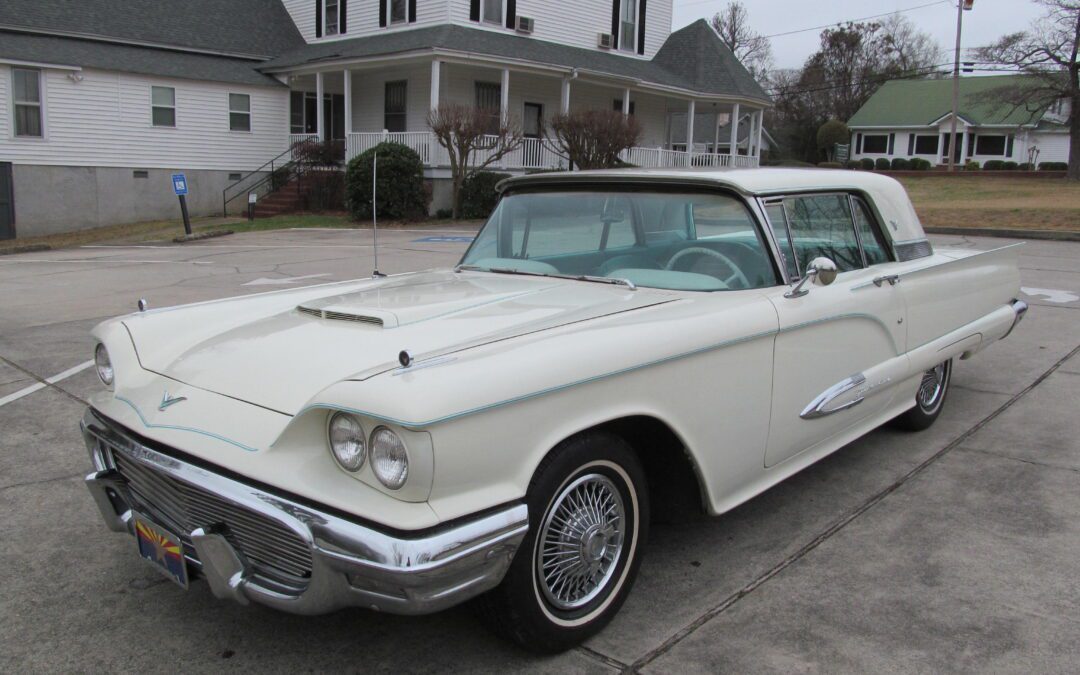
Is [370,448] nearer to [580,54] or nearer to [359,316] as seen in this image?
[359,316]

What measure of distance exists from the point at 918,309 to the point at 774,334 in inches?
61.2

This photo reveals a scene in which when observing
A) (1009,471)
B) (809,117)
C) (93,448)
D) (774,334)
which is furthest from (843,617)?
(809,117)

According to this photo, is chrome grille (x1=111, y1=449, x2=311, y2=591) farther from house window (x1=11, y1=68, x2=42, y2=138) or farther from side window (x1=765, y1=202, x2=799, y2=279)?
house window (x1=11, y1=68, x2=42, y2=138)

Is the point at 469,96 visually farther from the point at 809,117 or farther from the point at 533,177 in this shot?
the point at 809,117

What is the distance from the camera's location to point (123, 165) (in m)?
22.2

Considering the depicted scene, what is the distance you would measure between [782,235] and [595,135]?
1868 cm

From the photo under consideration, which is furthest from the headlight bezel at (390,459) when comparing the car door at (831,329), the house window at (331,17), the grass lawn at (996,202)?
the house window at (331,17)

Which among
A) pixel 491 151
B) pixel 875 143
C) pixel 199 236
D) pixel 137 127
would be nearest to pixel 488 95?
pixel 491 151

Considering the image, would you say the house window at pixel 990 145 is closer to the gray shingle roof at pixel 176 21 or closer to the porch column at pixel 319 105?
the gray shingle roof at pixel 176 21

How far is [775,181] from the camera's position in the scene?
3902mm

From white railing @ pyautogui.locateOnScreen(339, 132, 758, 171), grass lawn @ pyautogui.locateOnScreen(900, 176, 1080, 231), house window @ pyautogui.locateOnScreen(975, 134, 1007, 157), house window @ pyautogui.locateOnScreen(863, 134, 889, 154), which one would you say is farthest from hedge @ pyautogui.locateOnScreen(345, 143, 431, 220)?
house window @ pyautogui.locateOnScreen(975, 134, 1007, 157)

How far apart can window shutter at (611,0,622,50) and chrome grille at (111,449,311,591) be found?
27.0 meters

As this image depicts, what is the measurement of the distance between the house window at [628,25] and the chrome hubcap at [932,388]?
24.8 m

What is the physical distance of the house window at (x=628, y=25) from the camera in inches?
1092
